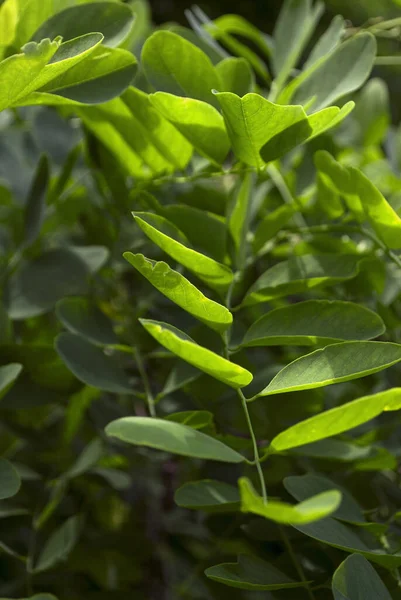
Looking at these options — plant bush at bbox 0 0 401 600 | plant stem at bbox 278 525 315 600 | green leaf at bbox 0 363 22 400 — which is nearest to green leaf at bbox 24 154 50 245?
plant bush at bbox 0 0 401 600

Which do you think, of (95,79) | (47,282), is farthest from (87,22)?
(47,282)

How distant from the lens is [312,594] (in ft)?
1.00

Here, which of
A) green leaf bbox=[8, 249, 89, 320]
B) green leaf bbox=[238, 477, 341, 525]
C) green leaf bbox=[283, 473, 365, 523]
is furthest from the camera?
green leaf bbox=[8, 249, 89, 320]

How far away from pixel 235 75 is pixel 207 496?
7.6 inches

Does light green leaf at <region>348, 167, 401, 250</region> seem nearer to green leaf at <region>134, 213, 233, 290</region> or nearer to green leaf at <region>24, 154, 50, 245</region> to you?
green leaf at <region>134, 213, 233, 290</region>

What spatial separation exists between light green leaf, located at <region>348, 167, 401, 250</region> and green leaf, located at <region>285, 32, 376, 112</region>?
0.05m

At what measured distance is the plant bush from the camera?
252mm

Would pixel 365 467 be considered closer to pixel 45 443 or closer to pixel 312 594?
pixel 312 594

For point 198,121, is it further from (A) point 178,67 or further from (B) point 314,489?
(B) point 314,489

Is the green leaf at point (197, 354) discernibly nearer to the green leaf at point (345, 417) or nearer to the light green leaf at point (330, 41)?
the green leaf at point (345, 417)

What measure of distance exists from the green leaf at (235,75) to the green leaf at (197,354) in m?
0.15

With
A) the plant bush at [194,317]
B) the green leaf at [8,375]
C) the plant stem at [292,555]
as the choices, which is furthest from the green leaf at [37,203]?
the plant stem at [292,555]

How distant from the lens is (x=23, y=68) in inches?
9.2

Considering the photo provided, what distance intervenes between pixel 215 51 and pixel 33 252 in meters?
0.16
